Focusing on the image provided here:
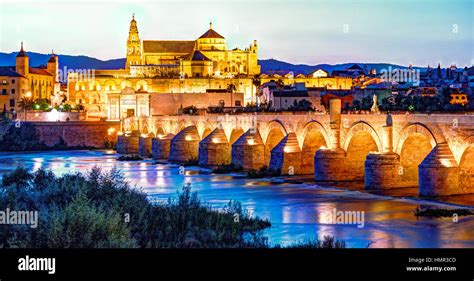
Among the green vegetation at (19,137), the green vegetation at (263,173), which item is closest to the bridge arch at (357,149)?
the green vegetation at (263,173)

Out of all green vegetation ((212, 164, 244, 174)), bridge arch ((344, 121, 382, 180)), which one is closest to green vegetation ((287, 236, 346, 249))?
bridge arch ((344, 121, 382, 180))

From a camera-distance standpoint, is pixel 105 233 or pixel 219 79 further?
pixel 219 79

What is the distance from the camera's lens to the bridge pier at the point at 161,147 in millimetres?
50062

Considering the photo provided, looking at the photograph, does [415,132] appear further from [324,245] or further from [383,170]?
[324,245]

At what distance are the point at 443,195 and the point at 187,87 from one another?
7582cm

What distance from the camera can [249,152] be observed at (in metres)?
36.6

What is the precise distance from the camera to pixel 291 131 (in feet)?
111

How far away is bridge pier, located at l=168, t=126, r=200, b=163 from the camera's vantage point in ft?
151

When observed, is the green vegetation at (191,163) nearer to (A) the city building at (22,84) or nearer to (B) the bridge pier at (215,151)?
(B) the bridge pier at (215,151)

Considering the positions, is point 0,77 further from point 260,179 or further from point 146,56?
point 260,179

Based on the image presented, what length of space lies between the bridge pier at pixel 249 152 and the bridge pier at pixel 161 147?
43.5 feet

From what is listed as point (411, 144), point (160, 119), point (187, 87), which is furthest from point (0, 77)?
point (411, 144)

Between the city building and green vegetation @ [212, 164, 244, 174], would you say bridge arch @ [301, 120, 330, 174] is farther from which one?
the city building

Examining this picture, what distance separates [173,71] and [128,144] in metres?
45.0
